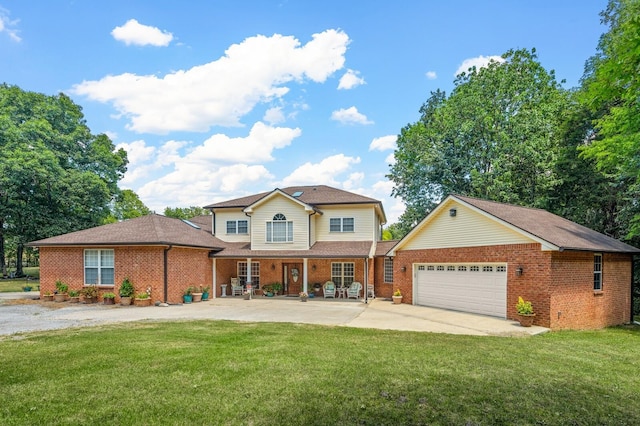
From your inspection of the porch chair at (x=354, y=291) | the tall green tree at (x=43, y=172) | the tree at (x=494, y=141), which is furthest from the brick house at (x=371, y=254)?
the tall green tree at (x=43, y=172)

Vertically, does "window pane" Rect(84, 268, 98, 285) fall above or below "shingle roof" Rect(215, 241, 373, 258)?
below

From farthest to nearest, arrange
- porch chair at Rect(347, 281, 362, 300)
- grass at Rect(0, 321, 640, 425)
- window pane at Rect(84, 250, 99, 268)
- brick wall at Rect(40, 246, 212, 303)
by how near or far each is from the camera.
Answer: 1. porch chair at Rect(347, 281, 362, 300)
2. window pane at Rect(84, 250, 99, 268)
3. brick wall at Rect(40, 246, 212, 303)
4. grass at Rect(0, 321, 640, 425)

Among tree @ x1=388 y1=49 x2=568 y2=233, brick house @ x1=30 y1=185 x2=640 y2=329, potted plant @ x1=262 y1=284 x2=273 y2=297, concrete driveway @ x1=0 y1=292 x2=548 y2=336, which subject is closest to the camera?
concrete driveway @ x1=0 y1=292 x2=548 y2=336

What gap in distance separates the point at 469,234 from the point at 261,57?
11.3m

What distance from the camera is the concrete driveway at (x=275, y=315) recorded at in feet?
36.7

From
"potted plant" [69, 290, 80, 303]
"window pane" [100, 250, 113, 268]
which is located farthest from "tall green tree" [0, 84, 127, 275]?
"window pane" [100, 250, 113, 268]

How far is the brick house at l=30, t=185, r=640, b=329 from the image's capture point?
40.9 feet

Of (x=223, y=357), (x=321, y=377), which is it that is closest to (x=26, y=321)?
(x=223, y=357)

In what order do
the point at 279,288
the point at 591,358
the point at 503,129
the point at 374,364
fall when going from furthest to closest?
the point at 503,129
the point at 279,288
the point at 591,358
the point at 374,364

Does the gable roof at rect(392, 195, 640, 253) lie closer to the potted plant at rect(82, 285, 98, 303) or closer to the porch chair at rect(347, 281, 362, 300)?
the porch chair at rect(347, 281, 362, 300)

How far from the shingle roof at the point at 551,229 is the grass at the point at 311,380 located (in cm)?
404

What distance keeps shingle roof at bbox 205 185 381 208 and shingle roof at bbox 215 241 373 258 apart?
2.45 meters

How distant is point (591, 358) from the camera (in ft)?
25.2

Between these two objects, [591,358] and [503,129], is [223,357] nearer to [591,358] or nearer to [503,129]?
[591,358]
